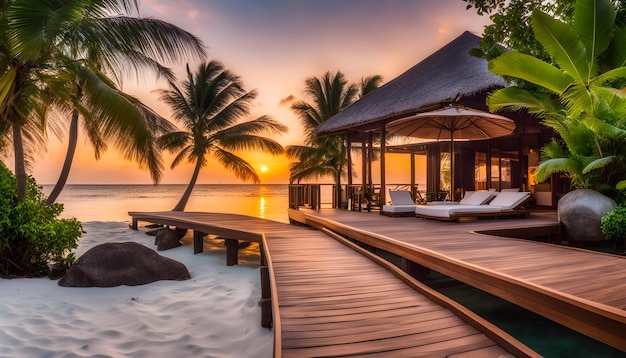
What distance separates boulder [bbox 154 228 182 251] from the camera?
31.1ft

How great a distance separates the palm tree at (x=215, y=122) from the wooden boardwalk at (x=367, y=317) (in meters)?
11.2

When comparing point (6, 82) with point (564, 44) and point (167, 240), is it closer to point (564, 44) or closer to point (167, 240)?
point (167, 240)

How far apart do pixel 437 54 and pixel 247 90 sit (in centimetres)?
799

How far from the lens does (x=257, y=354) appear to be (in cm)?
357

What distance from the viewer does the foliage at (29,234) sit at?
5622mm

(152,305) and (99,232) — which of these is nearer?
(152,305)

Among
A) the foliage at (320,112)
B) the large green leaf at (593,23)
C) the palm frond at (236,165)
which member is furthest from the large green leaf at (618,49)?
the palm frond at (236,165)

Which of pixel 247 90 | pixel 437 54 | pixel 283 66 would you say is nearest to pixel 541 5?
pixel 437 54

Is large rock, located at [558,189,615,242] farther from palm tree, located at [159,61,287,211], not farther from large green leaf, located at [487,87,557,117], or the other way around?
palm tree, located at [159,61,287,211]

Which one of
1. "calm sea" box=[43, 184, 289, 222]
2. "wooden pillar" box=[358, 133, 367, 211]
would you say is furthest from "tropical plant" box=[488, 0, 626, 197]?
"calm sea" box=[43, 184, 289, 222]

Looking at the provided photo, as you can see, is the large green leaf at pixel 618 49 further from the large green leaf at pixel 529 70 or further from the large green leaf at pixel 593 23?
the large green leaf at pixel 529 70

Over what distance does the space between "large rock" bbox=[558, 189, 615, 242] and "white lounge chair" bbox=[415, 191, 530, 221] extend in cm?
94

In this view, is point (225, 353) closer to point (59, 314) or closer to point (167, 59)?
point (59, 314)

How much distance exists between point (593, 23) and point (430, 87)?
386 cm
